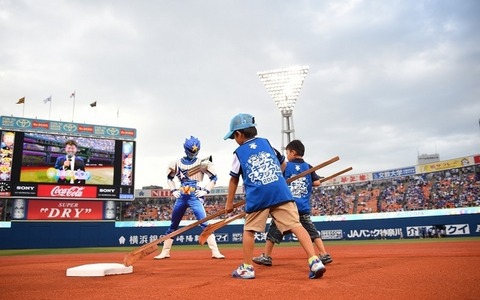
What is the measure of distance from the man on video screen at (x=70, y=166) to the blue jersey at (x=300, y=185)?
65.3 feet

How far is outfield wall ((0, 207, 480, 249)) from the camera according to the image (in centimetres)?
2095

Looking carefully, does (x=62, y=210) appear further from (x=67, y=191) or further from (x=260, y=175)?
(x=260, y=175)

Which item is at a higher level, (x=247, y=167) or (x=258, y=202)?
(x=247, y=167)

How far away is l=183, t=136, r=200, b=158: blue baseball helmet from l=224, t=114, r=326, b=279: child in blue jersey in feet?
12.6

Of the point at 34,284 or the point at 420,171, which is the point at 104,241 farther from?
the point at 420,171

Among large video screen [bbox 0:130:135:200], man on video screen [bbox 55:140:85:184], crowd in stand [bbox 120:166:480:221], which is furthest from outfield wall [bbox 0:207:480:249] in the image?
crowd in stand [bbox 120:166:480:221]

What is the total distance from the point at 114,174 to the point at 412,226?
62.7 ft

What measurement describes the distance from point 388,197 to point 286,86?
16.6 meters

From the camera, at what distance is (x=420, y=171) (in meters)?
33.5

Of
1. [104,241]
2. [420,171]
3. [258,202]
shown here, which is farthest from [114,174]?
[420,171]

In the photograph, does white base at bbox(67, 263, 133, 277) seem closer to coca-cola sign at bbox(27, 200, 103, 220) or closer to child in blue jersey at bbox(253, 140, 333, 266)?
child in blue jersey at bbox(253, 140, 333, 266)

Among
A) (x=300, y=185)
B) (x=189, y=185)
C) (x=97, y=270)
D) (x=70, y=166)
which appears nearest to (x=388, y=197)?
(x=70, y=166)

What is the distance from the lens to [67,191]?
863 inches

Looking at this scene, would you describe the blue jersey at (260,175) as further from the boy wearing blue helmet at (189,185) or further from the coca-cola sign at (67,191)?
the coca-cola sign at (67,191)
